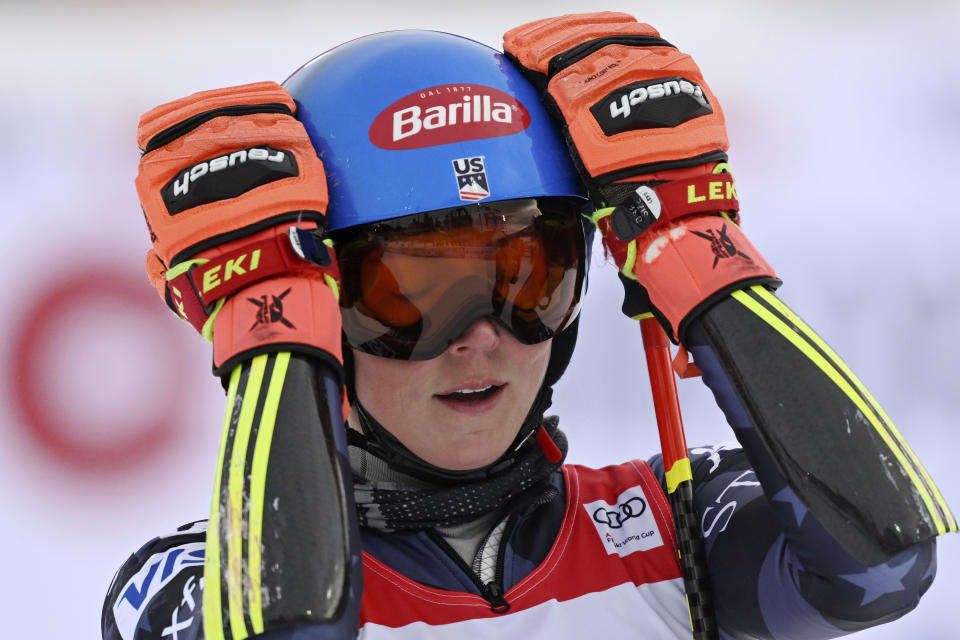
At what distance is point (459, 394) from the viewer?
2197 millimetres

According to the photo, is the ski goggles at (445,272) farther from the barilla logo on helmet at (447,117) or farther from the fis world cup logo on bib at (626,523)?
the fis world cup logo on bib at (626,523)

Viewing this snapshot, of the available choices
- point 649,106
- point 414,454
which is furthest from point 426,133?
point 414,454

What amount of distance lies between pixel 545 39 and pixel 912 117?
7.34 feet

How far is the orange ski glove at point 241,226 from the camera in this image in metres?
1.71

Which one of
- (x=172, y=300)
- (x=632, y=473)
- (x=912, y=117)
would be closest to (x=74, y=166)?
(x=172, y=300)

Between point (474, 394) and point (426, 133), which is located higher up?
point (426, 133)

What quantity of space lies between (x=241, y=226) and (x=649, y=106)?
0.73 metres

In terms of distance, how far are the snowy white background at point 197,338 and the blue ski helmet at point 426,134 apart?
4.78 feet

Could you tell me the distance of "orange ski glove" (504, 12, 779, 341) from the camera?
186 cm

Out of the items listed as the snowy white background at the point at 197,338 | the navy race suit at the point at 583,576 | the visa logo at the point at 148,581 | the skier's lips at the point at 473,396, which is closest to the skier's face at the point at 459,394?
the skier's lips at the point at 473,396

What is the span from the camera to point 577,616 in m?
2.17

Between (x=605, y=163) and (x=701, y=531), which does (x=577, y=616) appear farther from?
(x=605, y=163)

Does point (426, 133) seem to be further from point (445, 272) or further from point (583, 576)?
point (583, 576)

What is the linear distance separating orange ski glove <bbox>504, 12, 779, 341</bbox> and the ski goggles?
0.13 m
